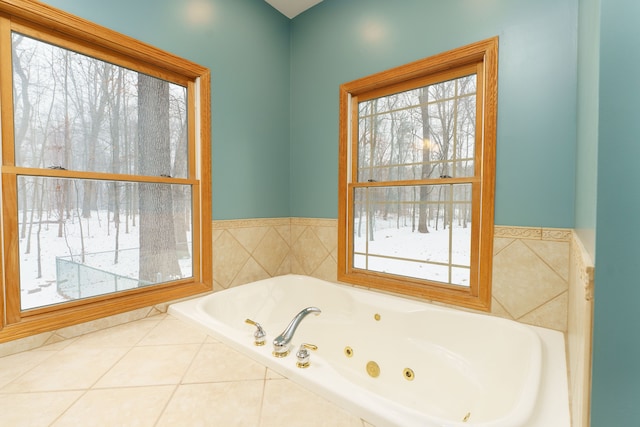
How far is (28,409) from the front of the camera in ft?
2.99

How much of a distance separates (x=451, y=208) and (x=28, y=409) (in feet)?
6.71

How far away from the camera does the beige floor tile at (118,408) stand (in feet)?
2.80

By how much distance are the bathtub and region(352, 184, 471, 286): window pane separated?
0.24 metres

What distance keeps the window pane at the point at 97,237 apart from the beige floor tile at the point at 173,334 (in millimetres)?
339

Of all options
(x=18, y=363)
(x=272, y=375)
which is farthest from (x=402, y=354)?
(x=18, y=363)

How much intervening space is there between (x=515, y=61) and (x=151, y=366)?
2.24 m

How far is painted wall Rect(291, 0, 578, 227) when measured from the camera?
4.50 feet

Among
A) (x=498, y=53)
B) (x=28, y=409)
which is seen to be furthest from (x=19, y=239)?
(x=498, y=53)

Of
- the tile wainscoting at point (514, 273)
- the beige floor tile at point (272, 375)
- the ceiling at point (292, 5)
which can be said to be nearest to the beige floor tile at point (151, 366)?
the beige floor tile at point (272, 375)

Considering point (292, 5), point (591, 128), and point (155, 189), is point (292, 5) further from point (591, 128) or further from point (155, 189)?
point (591, 128)

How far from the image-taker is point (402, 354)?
1.69 metres

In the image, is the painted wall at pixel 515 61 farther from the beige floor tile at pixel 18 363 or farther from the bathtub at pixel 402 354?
the beige floor tile at pixel 18 363

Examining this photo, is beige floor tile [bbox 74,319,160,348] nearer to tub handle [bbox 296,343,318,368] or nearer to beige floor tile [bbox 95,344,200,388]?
beige floor tile [bbox 95,344,200,388]

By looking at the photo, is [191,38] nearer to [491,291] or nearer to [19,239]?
[19,239]
